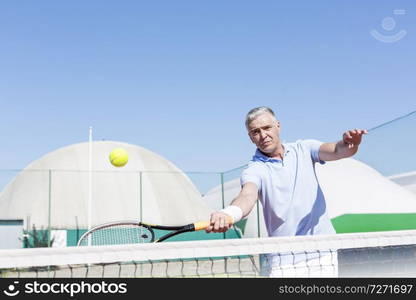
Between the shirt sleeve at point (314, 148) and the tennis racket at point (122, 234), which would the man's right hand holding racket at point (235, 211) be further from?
the tennis racket at point (122, 234)

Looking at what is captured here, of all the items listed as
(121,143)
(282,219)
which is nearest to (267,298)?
(282,219)

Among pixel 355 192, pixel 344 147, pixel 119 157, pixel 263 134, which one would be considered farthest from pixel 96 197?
pixel 344 147

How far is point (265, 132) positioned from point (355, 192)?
32.8 ft

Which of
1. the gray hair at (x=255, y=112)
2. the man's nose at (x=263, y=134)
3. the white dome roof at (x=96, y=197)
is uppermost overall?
the white dome roof at (x=96, y=197)

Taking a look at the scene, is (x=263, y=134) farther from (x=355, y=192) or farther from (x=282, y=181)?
(x=355, y=192)

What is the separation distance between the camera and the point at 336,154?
3.16 m

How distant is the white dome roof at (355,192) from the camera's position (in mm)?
10484

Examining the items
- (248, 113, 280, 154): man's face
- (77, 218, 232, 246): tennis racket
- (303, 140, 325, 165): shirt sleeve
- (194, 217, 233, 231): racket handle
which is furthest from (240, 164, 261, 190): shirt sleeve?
(77, 218, 232, 246): tennis racket

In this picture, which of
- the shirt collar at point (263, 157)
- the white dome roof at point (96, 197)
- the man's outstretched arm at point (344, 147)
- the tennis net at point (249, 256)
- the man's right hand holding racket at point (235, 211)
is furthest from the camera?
the white dome roof at point (96, 197)

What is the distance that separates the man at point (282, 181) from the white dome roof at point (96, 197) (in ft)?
43.6

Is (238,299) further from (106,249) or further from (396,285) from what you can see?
(396,285)

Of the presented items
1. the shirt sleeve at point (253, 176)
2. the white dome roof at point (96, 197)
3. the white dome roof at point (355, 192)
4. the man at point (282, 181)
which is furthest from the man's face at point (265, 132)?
the white dome roof at point (96, 197)

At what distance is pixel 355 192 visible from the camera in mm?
12617

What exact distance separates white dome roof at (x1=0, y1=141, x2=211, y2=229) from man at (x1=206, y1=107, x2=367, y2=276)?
43.6ft
